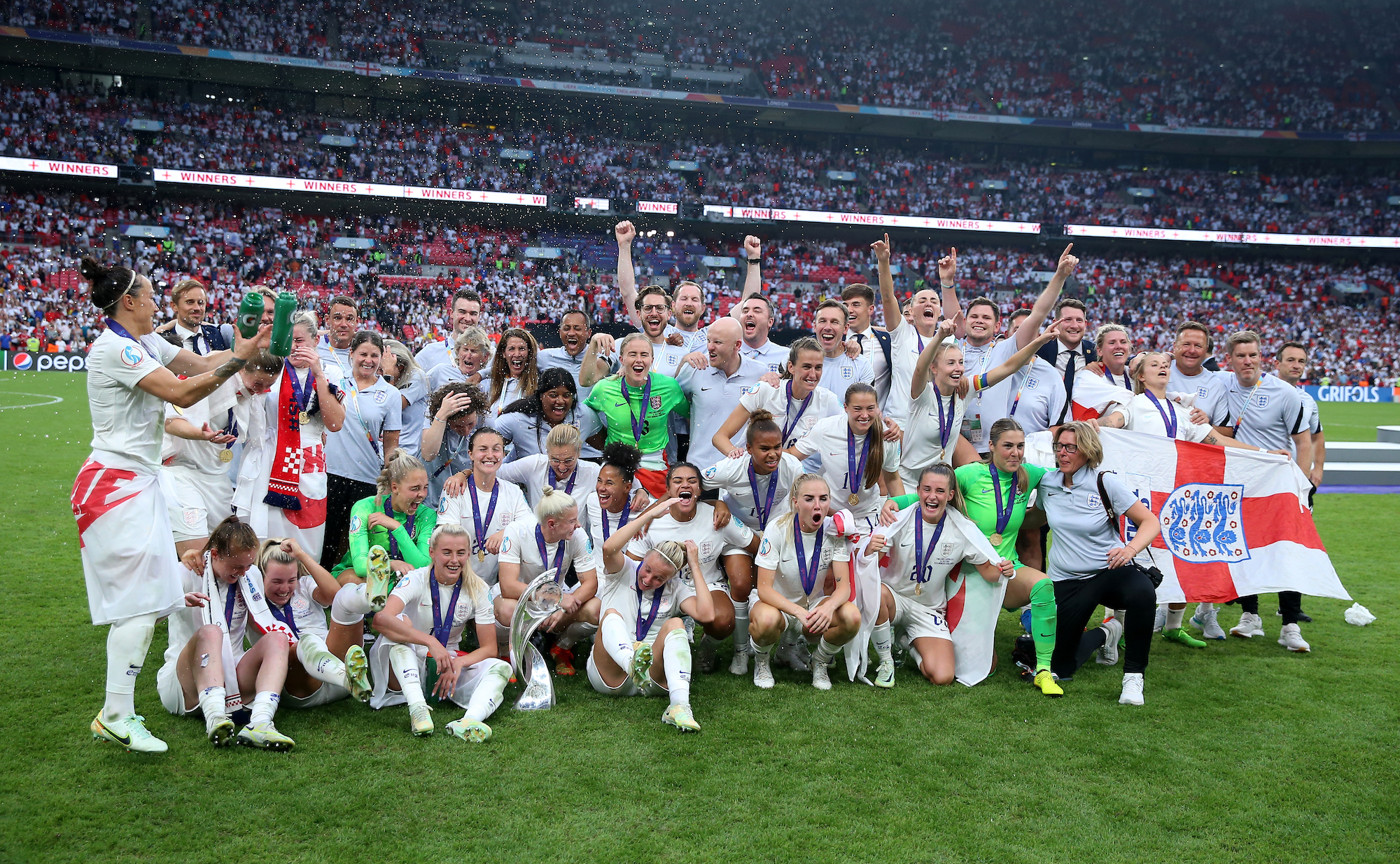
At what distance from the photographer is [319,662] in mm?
4562

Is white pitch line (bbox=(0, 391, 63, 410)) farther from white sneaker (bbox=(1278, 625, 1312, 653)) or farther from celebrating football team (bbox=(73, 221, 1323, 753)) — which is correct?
white sneaker (bbox=(1278, 625, 1312, 653))

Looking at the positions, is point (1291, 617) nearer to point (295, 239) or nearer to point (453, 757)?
point (453, 757)

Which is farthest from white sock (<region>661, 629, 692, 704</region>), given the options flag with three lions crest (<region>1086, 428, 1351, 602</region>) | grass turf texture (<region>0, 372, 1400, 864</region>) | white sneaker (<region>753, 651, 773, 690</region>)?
flag with three lions crest (<region>1086, 428, 1351, 602</region>)

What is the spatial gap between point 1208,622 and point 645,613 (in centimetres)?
447

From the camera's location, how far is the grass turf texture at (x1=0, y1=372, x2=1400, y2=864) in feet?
11.3

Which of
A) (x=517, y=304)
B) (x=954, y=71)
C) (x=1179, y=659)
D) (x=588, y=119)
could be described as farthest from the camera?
(x=954, y=71)

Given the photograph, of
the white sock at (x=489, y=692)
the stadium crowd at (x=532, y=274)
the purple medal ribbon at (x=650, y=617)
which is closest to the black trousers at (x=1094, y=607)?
the purple medal ribbon at (x=650, y=617)

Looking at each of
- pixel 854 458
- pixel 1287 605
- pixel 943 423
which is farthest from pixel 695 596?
pixel 1287 605

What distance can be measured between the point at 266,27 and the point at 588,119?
13094 millimetres

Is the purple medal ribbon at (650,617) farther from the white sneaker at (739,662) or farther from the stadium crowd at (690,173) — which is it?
the stadium crowd at (690,173)

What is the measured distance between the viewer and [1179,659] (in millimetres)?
5977

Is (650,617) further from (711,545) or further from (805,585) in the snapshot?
(805,585)

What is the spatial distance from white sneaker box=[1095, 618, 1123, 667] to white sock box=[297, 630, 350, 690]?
481 centimetres

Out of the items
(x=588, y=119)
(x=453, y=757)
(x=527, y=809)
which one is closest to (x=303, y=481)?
(x=453, y=757)
